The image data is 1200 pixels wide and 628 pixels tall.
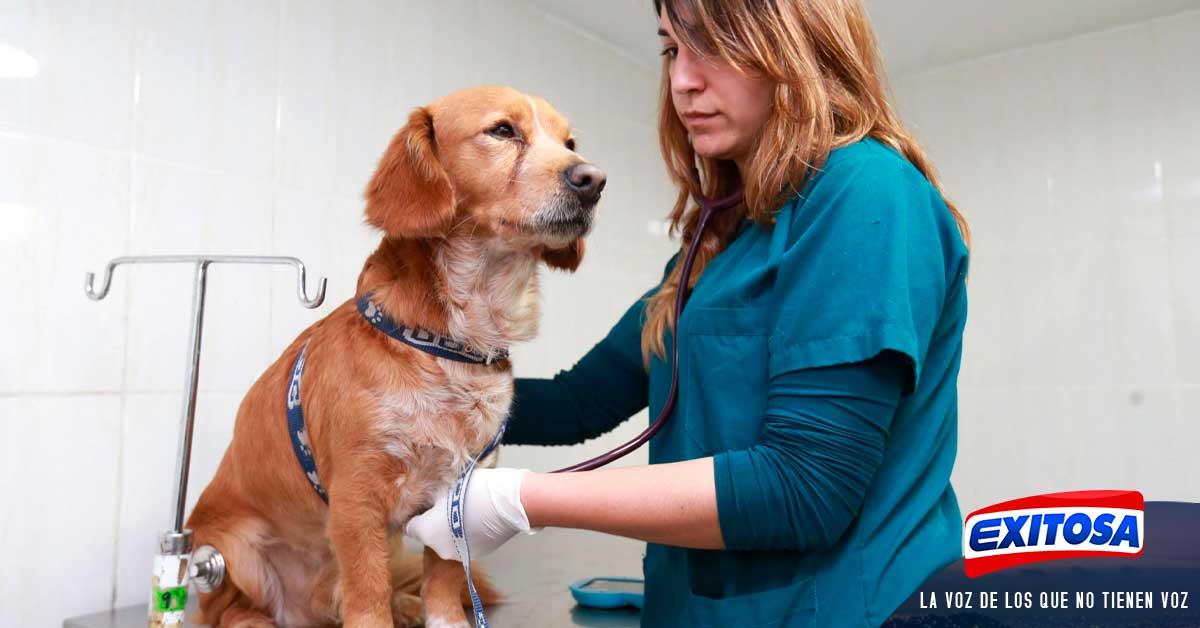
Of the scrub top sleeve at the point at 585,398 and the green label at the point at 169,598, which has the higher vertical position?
the scrub top sleeve at the point at 585,398

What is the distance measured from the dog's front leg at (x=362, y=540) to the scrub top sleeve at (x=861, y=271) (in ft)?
1.74

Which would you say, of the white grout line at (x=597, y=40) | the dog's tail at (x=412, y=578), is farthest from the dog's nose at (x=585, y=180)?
the white grout line at (x=597, y=40)

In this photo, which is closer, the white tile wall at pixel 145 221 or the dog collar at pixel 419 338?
the dog collar at pixel 419 338

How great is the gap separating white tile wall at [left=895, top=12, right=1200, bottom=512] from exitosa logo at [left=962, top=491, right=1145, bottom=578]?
2.10m

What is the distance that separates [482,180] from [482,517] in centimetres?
48

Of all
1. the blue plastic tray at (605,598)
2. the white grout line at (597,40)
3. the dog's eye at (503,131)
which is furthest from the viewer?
the white grout line at (597,40)

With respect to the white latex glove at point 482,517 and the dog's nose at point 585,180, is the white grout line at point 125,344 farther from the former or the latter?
the dog's nose at point 585,180

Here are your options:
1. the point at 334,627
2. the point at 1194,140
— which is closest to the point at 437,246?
the point at 334,627

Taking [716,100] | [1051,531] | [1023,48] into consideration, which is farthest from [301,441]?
[1023,48]

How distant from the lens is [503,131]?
49.4 inches

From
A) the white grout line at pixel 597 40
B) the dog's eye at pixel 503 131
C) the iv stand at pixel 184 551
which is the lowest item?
the iv stand at pixel 184 551

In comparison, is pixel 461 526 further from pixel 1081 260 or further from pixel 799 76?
pixel 1081 260

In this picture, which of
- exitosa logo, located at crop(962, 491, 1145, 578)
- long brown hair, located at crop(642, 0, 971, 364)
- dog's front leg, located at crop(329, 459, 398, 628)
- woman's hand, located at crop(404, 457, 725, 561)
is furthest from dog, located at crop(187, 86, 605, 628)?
exitosa logo, located at crop(962, 491, 1145, 578)

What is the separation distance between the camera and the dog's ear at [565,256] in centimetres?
133
